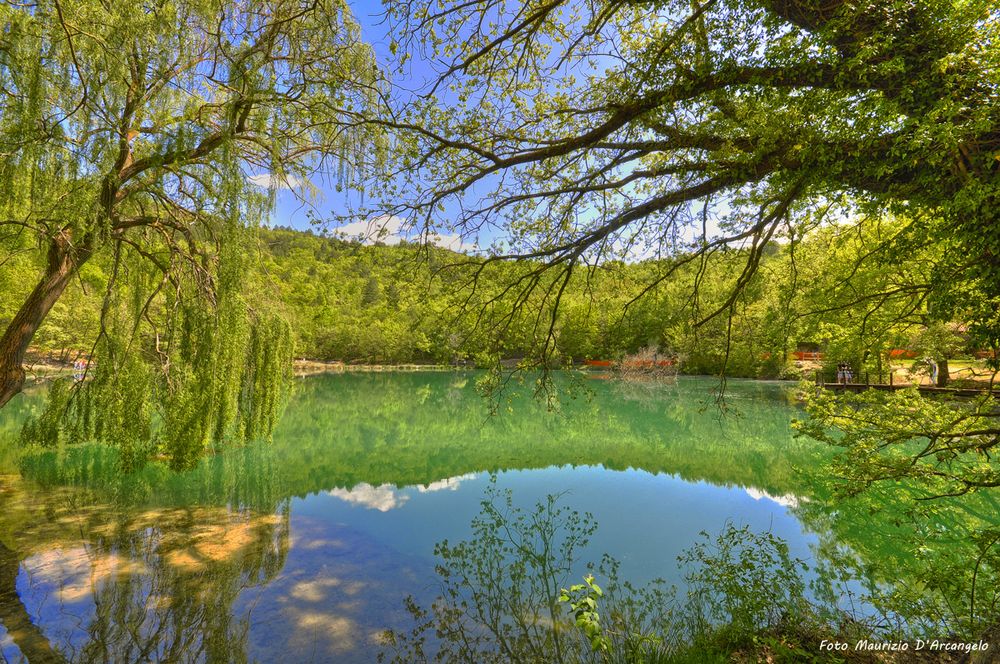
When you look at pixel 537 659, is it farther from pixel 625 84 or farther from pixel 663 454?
pixel 663 454

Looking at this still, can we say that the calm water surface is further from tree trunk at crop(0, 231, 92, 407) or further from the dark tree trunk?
tree trunk at crop(0, 231, 92, 407)

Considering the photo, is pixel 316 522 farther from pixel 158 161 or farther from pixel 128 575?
pixel 158 161

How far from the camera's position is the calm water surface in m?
3.38

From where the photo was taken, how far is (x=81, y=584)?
12.5 feet

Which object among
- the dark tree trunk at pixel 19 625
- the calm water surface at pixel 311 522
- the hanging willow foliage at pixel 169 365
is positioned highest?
the hanging willow foliage at pixel 169 365

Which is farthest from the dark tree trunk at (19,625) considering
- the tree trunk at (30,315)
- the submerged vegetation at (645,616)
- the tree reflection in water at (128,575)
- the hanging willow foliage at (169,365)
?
the submerged vegetation at (645,616)

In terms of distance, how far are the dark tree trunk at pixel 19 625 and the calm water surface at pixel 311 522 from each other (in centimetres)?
2

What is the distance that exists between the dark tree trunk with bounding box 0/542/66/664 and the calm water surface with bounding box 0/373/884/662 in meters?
0.02

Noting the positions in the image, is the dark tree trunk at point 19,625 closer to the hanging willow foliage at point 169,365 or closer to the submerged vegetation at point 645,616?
the hanging willow foliage at point 169,365

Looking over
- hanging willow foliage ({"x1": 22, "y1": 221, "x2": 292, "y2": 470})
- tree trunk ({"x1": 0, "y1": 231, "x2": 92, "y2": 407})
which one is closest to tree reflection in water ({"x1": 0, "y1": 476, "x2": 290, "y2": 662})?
hanging willow foliage ({"x1": 22, "y1": 221, "x2": 292, "y2": 470})

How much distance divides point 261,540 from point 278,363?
1926 mm

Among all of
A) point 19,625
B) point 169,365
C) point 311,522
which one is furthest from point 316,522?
point 19,625

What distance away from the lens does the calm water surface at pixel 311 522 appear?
3.38 metres

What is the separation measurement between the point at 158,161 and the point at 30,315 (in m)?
1.82
